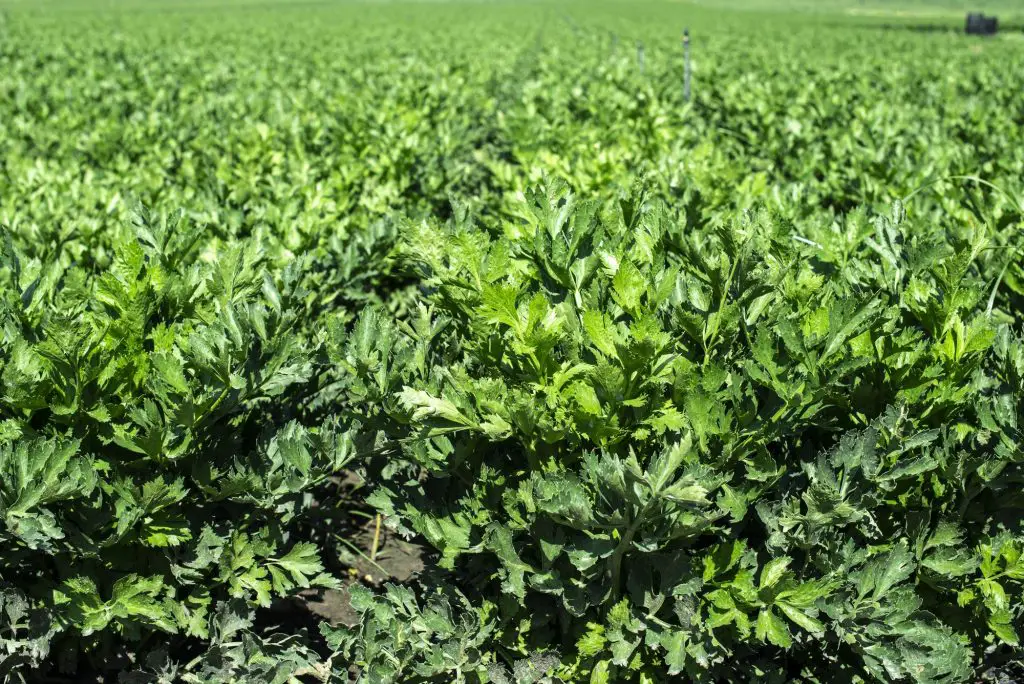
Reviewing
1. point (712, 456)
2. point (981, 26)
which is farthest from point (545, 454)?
point (981, 26)

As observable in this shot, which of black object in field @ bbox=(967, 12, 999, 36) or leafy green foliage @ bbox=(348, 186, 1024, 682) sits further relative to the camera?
black object in field @ bbox=(967, 12, 999, 36)

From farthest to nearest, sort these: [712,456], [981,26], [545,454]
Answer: [981,26] → [545,454] → [712,456]

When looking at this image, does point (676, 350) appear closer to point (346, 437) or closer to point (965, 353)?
point (965, 353)

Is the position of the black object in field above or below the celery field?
above

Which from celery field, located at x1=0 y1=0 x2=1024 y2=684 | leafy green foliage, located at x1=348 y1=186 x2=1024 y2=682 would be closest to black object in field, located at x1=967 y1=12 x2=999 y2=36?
celery field, located at x1=0 y1=0 x2=1024 y2=684

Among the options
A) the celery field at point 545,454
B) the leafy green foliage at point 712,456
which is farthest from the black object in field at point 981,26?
the leafy green foliage at point 712,456

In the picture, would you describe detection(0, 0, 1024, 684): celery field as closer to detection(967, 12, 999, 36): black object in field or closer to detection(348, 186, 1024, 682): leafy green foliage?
detection(348, 186, 1024, 682): leafy green foliage

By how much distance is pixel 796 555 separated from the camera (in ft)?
9.21

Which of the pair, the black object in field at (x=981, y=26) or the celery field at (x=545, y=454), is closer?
the celery field at (x=545, y=454)

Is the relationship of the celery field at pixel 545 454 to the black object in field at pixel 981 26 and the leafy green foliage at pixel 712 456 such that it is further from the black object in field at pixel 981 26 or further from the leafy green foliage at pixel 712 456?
the black object in field at pixel 981 26

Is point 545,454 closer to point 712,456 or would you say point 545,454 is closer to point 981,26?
point 712,456

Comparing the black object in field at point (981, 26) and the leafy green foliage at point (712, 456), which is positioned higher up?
the black object in field at point (981, 26)

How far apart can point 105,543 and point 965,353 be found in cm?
255

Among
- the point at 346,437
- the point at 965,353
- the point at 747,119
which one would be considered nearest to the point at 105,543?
the point at 346,437
